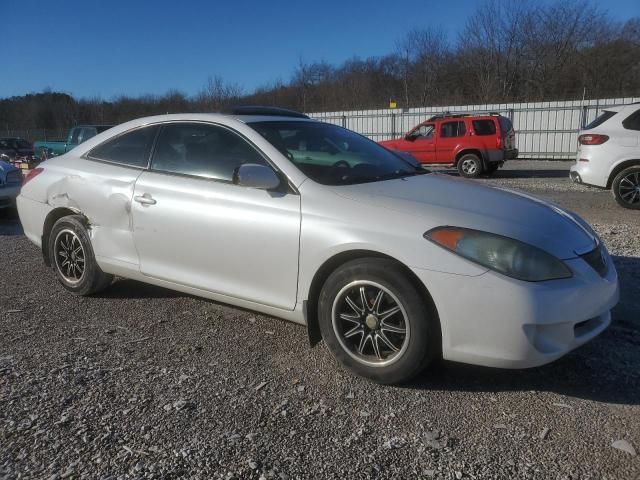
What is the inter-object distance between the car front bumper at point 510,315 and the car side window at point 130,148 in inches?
96.8

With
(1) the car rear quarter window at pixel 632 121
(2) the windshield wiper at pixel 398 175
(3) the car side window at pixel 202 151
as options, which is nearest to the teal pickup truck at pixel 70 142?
(3) the car side window at pixel 202 151

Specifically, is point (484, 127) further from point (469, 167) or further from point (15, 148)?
point (15, 148)

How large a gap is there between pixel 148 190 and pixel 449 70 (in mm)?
43642

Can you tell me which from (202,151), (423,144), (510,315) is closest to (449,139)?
(423,144)

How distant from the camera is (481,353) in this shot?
2771 millimetres

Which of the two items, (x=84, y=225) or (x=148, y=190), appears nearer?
(x=148, y=190)

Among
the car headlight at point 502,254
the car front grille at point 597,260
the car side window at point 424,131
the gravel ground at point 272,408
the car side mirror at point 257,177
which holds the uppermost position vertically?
the car side window at point 424,131

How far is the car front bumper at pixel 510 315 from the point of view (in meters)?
2.66

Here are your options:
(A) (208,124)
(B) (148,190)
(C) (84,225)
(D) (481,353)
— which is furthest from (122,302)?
(D) (481,353)

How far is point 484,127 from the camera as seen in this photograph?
1564 centimetres

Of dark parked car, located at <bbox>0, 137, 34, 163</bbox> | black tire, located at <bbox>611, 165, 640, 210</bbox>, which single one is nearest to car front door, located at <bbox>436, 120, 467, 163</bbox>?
black tire, located at <bbox>611, 165, 640, 210</bbox>

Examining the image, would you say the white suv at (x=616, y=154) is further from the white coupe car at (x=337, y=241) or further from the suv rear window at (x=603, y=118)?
the white coupe car at (x=337, y=241)

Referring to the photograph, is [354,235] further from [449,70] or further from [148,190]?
[449,70]

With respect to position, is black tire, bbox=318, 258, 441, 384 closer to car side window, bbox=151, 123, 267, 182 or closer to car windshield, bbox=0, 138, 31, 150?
car side window, bbox=151, 123, 267, 182
